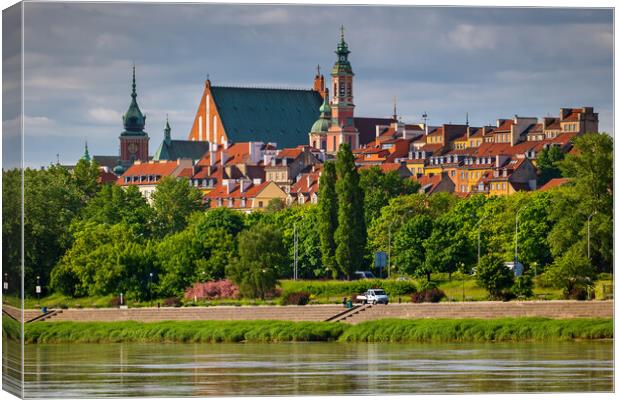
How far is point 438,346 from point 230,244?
25.6 m

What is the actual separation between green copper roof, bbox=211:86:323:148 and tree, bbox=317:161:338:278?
111m

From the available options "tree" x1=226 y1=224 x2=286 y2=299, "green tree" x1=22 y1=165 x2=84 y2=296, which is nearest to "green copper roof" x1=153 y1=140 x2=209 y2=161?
"green tree" x1=22 y1=165 x2=84 y2=296

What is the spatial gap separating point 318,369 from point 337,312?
1995 cm

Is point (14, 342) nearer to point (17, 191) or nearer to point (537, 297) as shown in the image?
point (17, 191)

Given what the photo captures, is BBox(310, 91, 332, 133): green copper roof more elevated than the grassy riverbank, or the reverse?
BBox(310, 91, 332, 133): green copper roof

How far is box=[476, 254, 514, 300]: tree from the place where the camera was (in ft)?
210

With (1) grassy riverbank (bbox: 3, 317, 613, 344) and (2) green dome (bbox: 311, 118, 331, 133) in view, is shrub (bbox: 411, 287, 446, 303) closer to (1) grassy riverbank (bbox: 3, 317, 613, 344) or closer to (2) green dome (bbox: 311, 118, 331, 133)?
(1) grassy riverbank (bbox: 3, 317, 613, 344)

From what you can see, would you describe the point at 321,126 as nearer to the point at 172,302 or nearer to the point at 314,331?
the point at 172,302

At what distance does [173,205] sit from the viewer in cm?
11031

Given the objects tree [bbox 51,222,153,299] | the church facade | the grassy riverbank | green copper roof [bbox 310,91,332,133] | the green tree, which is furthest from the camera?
the church facade

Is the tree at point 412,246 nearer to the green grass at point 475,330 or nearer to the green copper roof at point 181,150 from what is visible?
the green grass at point 475,330

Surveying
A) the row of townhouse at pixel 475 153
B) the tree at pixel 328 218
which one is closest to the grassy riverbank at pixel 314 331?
the tree at pixel 328 218

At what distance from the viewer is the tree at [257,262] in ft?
240

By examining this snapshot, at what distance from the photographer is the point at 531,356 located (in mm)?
46656
